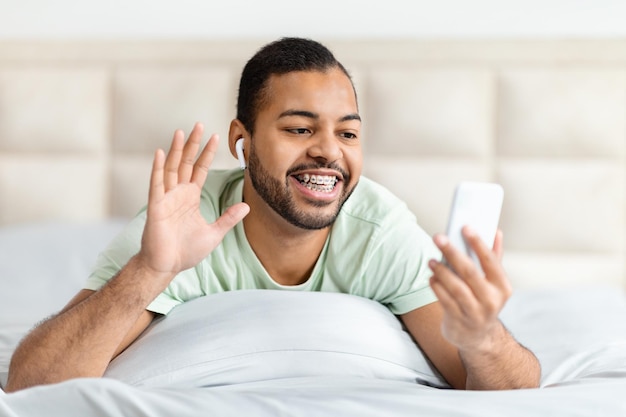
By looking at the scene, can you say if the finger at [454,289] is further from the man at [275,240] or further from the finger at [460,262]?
the man at [275,240]

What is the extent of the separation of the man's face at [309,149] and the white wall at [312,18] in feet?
3.44

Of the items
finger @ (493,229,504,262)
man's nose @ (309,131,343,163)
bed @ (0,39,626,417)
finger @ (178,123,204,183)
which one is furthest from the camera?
bed @ (0,39,626,417)

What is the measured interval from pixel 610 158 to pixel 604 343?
93 centimetres

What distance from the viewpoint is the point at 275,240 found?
1610mm

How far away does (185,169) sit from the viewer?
138 cm

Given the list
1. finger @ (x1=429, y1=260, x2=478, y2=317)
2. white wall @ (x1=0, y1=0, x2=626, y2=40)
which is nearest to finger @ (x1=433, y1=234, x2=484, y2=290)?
finger @ (x1=429, y1=260, x2=478, y2=317)

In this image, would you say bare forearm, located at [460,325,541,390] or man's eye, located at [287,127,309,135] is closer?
bare forearm, located at [460,325,541,390]

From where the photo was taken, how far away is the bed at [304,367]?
109 centimetres

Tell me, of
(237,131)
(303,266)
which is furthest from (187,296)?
(237,131)

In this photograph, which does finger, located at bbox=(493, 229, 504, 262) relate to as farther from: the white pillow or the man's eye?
the man's eye

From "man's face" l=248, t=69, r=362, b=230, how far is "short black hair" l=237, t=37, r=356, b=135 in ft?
0.08

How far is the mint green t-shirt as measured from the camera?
1.53 metres

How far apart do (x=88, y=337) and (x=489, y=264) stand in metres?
0.64

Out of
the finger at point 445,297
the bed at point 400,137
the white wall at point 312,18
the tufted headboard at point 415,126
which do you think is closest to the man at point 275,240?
the finger at point 445,297
